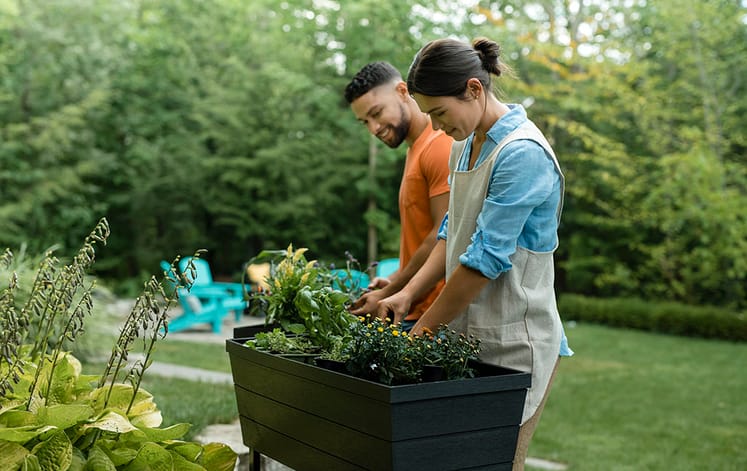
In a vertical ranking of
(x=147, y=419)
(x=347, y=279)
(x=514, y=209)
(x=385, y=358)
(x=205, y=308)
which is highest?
(x=514, y=209)

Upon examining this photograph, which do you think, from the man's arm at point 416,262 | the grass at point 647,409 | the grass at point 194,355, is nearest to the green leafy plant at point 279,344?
the man's arm at point 416,262

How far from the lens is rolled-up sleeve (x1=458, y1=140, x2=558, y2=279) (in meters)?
1.81

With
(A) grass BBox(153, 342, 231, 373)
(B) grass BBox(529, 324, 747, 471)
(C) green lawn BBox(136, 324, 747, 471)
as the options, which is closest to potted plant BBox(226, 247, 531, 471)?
(C) green lawn BBox(136, 324, 747, 471)

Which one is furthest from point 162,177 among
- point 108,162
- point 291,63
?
point 291,63

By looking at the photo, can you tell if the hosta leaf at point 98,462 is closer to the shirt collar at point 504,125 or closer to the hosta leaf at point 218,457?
the hosta leaf at point 218,457

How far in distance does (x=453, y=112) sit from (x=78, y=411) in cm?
114

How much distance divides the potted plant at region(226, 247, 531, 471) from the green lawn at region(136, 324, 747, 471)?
5.43 ft

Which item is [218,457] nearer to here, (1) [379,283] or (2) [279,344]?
(2) [279,344]

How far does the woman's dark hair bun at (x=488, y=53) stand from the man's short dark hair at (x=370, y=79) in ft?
2.42

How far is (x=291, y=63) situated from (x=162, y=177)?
3024 millimetres

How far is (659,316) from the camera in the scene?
1067cm

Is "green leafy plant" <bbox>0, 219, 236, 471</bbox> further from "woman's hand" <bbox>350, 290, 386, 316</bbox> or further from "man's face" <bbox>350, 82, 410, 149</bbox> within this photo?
"man's face" <bbox>350, 82, 410, 149</bbox>

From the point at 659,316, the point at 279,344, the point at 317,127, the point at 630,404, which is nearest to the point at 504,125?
the point at 279,344

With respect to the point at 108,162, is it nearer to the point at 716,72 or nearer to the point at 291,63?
the point at 291,63
